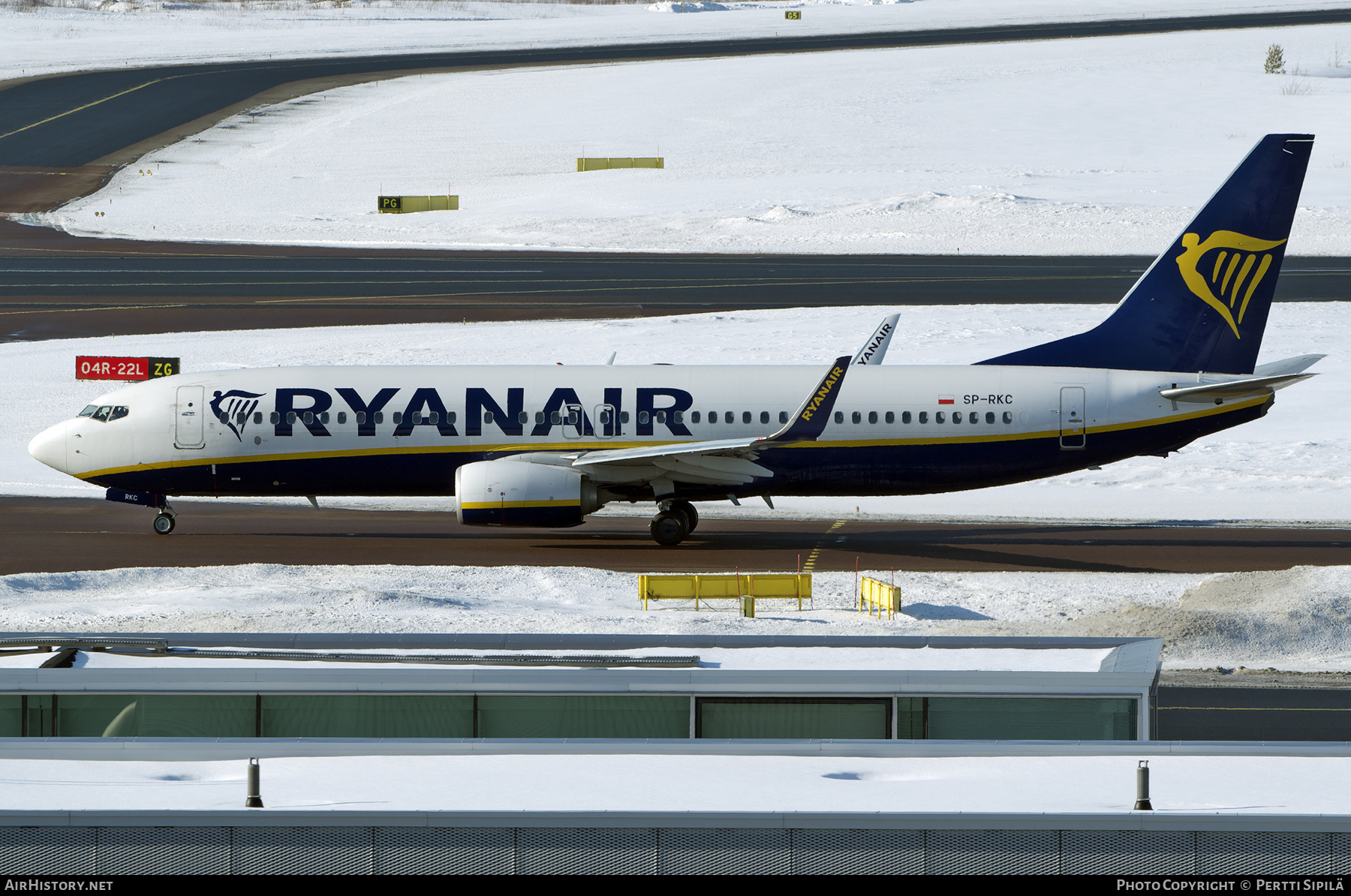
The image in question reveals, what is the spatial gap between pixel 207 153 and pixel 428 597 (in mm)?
83948

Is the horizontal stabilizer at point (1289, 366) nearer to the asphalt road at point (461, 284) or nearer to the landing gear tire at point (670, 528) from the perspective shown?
the landing gear tire at point (670, 528)

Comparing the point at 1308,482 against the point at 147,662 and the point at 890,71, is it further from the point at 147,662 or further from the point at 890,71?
the point at 890,71

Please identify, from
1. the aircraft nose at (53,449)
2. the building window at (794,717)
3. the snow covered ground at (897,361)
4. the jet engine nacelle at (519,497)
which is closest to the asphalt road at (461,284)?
the snow covered ground at (897,361)

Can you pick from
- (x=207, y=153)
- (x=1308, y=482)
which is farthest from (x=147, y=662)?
(x=207, y=153)

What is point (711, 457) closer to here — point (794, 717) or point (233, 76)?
point (794, 717)

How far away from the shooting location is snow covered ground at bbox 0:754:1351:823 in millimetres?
12055

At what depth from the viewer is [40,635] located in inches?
695

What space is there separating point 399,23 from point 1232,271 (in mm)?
148036

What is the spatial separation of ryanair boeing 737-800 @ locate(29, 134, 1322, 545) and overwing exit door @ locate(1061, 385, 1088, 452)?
4 centimetres

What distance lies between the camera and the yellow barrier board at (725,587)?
3152 centimetres

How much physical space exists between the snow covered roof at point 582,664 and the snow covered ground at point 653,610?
1033 centimetres

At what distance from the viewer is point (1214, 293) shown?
128ft

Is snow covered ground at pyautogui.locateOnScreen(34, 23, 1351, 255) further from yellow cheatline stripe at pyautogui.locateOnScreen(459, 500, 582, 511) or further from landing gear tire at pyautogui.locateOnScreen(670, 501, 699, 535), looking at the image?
yellow cheatline stripe at pyautogui.locateOnScreen(459, 500, 582, 511)

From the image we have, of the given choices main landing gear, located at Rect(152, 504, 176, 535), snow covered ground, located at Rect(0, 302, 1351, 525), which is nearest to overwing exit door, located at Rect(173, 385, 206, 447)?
main landing gear, located at Rect(152, 504, 176, 535)
